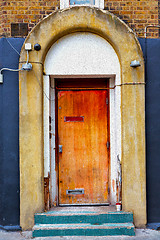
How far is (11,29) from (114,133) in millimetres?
2907

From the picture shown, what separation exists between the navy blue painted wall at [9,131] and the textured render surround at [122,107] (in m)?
0.16

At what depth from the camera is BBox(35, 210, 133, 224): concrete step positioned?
436 centimetres

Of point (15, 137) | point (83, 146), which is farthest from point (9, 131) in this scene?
point (83, 146)

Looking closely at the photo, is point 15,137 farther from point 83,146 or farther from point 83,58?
point 83,58

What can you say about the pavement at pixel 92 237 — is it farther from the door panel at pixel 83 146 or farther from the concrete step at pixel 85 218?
the door panel at pixel 83 146

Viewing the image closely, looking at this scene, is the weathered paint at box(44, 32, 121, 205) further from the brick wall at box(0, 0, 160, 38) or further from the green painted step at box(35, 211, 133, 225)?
the green painted step at box(35, 211, 133, 225)

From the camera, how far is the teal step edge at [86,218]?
4.36 metres

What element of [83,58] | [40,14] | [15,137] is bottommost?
[15,137]

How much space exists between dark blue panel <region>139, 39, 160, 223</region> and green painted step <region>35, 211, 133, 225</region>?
1.85 feet

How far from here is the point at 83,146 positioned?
16.6 feet

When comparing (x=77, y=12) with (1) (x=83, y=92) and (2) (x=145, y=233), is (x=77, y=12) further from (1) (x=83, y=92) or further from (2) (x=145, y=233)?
(2) (x=145, y=233)

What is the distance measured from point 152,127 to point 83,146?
1448mm

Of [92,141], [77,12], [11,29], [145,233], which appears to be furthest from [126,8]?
[145,233]

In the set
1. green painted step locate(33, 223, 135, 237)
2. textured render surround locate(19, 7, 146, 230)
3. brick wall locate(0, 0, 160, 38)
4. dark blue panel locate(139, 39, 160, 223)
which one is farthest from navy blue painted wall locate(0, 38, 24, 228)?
dark blue panel locate(139, 39, 160, 223)
